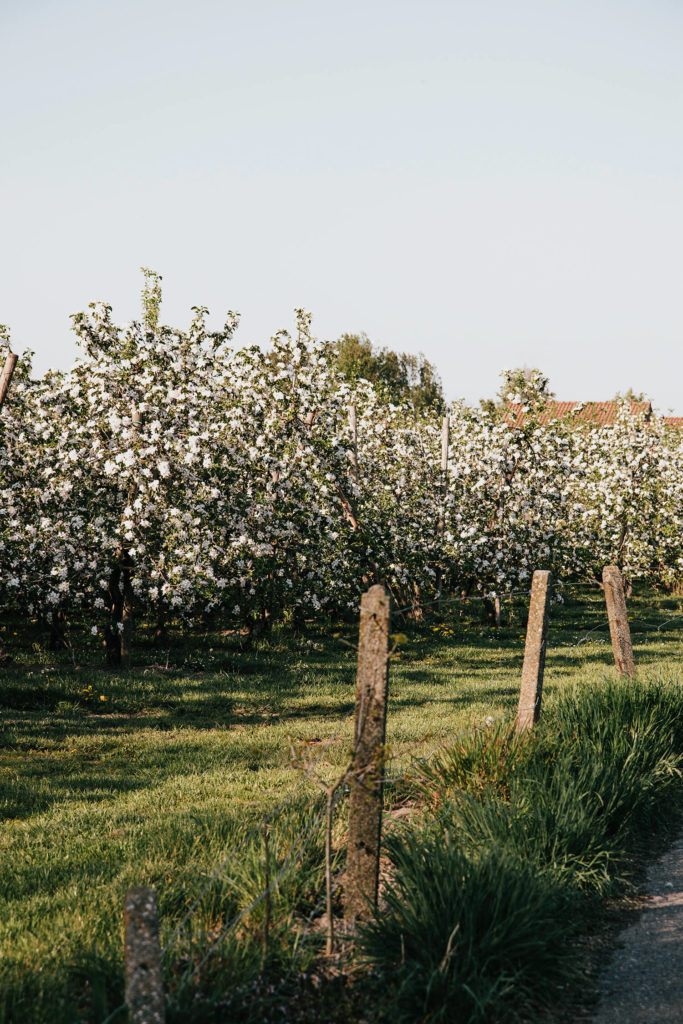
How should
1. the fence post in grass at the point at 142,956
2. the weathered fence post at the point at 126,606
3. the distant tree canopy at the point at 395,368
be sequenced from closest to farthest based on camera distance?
the fence post in grass at the point at 142,956, the weathered fence post at the point at 126,606, the distant tree canopy at the point at 395,368

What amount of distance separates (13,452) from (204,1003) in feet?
38.2

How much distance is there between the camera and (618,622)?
326 inches

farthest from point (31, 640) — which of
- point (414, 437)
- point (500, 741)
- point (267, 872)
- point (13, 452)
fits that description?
point (267, 872)

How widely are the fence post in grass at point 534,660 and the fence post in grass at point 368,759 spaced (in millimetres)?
2450

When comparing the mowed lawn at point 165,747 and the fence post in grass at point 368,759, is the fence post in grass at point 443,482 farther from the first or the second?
the fence post in grass at point 368,759

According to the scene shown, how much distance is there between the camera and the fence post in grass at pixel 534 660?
20.7ft

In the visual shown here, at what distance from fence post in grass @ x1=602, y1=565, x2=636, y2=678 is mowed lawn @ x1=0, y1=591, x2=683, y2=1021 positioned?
0.81 meters

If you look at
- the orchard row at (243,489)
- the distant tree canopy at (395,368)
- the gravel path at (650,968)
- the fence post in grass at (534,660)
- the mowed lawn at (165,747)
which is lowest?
the gravel path at (650,968)

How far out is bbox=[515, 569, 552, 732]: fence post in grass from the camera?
20.7ft

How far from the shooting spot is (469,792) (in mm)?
5523

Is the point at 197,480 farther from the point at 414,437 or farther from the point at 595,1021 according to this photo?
the point at 595,1021

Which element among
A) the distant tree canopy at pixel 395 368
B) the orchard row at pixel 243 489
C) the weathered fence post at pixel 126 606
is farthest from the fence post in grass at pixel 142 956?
the distant tree canopy at pixel 395 368

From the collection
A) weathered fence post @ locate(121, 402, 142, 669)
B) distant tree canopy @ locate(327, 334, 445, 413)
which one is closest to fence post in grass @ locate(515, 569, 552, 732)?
weathered fence post @ locate(121, 402, 142, 669)

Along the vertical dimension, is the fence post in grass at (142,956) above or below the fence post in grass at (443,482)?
below
